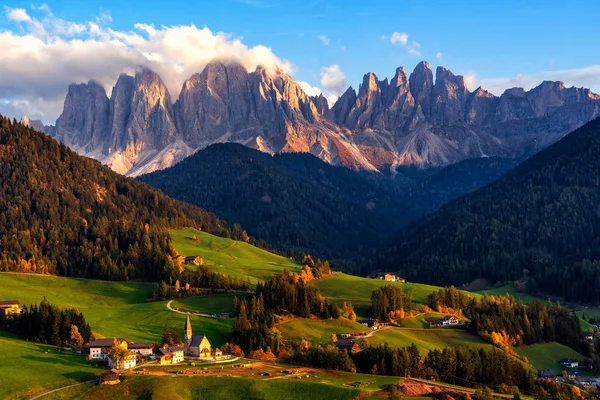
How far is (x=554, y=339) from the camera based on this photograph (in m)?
193

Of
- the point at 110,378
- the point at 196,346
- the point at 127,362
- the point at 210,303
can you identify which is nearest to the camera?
the point at 110,378

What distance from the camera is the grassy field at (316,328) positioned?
157875 mm

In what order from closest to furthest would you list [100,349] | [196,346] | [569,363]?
1. [100,349]
2. [196,346]
3. [569,363]

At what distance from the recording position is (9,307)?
15475 centimetres

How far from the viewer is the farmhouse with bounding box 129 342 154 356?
4946 inches

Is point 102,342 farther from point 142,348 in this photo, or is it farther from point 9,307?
point 9,307

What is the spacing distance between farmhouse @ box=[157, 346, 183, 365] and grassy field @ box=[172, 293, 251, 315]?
51531mm

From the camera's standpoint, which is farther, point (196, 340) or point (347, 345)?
point (347, 345)

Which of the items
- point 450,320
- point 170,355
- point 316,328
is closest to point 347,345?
point 316,328

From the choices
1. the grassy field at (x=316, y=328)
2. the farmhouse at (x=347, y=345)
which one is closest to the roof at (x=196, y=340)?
the grassy field at (x=316, y=328)

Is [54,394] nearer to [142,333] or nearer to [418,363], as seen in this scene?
[142,333]

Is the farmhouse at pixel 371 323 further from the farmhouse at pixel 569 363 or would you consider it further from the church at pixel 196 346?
the church at pixel 196 346

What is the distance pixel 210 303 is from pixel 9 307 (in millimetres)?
50723

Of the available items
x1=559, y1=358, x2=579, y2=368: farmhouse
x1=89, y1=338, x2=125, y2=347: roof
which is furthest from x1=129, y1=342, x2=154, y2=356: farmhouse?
x1=559, y1=358, x2=579, y2=368: farmhouse
